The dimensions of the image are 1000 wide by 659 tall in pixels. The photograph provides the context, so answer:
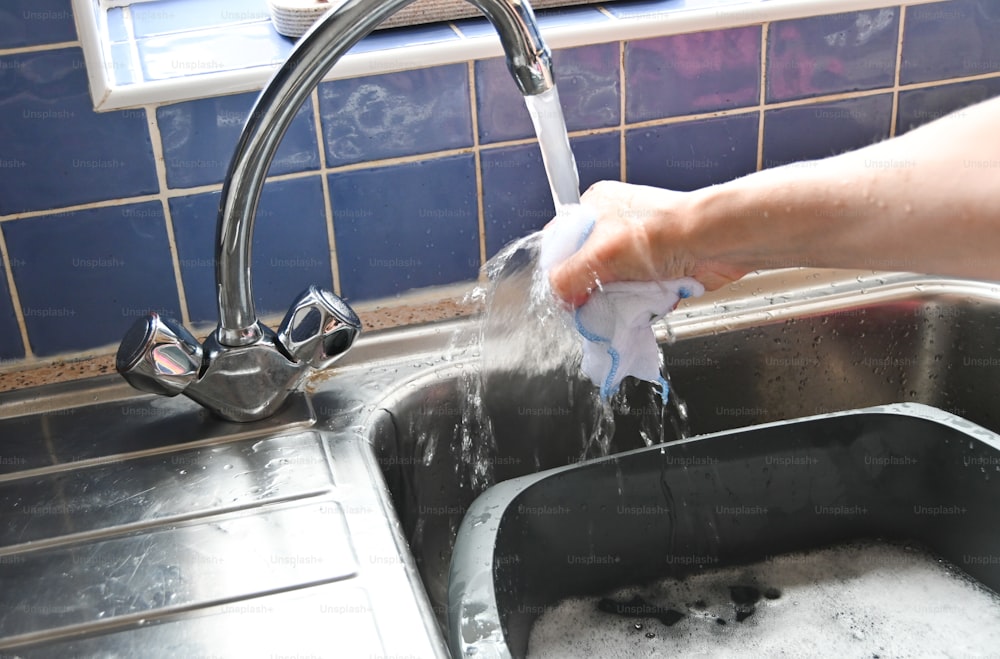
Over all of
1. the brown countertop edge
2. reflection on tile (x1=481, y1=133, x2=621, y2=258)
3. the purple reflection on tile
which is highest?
the purple reflection on tile

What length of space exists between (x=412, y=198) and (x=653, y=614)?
1.52ft

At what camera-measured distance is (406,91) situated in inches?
39.3

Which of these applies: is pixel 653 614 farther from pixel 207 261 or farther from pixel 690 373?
pixel 207 261

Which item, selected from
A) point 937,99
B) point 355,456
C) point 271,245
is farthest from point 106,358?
point 937,99

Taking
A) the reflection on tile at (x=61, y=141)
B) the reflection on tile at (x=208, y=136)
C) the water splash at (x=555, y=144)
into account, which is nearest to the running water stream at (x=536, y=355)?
the water splash at (x=555, y=144)

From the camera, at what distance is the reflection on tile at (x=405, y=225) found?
1023mm

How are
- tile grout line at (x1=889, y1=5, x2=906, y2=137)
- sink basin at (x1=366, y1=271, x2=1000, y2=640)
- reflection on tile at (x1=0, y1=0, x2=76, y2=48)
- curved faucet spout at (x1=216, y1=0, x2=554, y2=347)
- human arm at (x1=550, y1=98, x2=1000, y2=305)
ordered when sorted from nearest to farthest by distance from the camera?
human arm at (x1=550, y1=98, x2=1000, y2=305) < curved faucet spout at (x1=216, y1=0, x2=554, y2=347) < reflection on tile at (x1=0, y1=0, x2=76, y2=48) < sink basin at (x1=366, y1=271, x2=1000, y2=640) < tile grout line at (x1=889, y1=5, x2=906, y2=137)

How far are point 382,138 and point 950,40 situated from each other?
624 mm

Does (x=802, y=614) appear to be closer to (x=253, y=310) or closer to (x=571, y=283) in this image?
(x=571, y=283)

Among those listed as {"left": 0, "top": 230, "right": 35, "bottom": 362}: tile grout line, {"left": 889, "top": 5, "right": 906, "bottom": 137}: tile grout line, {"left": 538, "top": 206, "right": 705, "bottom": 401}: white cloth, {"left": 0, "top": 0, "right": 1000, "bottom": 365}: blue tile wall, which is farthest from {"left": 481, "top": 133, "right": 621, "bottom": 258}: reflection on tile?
{"left": 0, "top": 230, "right": 35, "bottom": 362}: tile grout line

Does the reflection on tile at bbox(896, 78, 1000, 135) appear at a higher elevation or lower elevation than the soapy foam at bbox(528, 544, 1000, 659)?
higher

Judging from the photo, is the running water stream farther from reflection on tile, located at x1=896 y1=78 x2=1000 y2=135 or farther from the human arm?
reflection on tile, located at x1=896 y1=78 x2=1000 y2=135

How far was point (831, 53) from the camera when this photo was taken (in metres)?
1.10

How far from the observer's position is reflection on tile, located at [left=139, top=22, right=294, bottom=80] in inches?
38.6
